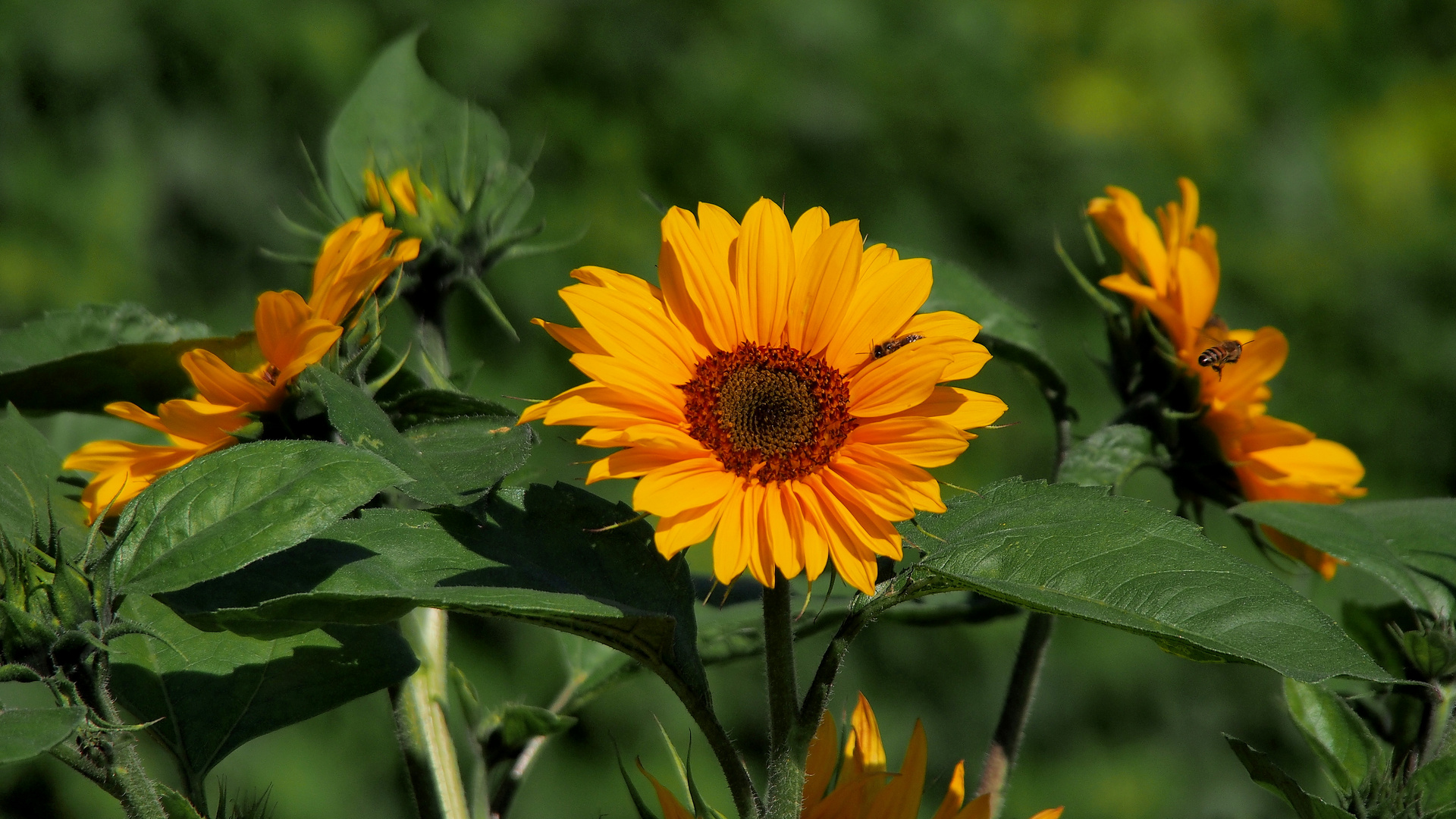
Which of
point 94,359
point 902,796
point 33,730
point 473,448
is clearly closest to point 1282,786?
point 902,796

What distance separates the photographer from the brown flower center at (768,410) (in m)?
0.63

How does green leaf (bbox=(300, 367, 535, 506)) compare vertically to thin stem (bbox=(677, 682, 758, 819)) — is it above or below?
above

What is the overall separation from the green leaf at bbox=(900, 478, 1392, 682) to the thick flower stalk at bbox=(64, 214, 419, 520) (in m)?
0.31

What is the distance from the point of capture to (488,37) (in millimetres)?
2604

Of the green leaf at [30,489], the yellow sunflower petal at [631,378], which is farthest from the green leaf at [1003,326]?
the green leaf at [30,489]

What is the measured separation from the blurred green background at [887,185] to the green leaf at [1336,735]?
1.44 meters

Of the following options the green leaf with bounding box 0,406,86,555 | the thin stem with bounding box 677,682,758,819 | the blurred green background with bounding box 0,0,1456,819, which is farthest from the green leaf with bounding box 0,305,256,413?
the blurred green background with bounding box 0,0,1456,819

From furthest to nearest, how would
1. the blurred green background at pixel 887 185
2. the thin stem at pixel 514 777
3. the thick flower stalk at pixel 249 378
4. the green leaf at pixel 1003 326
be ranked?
the blurred green background at pixel 887 185 < the green leaf at pixel 1003 326 < the thin stem at pixel 514 777 < the thick flower stalk at pixel 249 378

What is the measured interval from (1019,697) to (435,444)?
14.9 inches

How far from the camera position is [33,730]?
463 millimetres

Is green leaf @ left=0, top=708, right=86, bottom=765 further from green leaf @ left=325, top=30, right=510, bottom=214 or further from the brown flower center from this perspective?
green leaf @ left=325, top=30, right=510, bottom=214

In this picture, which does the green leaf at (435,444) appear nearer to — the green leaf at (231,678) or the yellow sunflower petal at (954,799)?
the green leaf at (231,678)

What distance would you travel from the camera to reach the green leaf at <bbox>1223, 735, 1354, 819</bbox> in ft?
1.89

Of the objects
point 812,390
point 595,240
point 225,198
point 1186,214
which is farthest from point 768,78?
point 812,390
